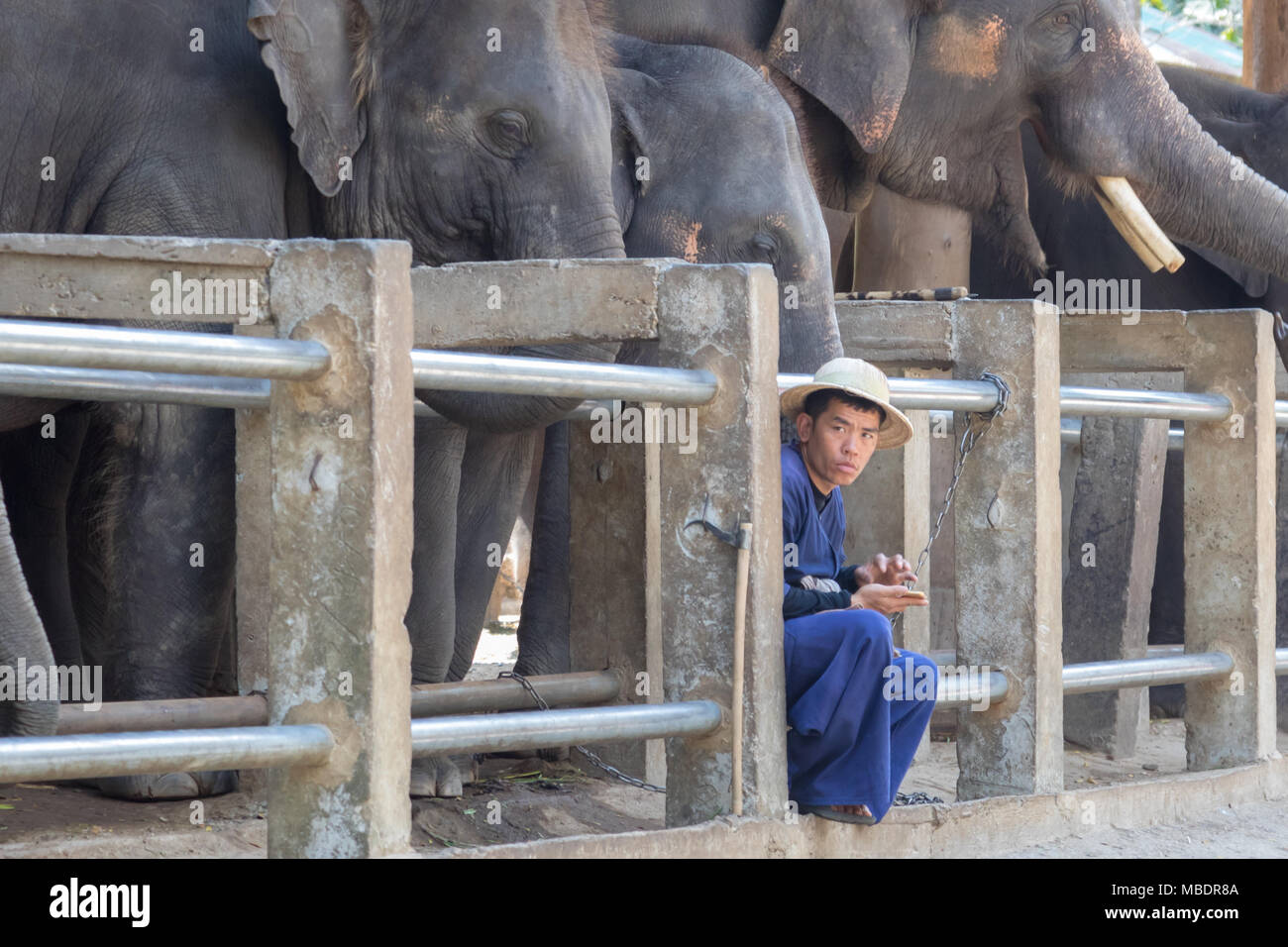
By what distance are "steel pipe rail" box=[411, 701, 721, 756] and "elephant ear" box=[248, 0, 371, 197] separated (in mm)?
1826

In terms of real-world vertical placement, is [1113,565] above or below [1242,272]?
below

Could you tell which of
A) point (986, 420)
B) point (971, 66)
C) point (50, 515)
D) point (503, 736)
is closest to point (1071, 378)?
point (971, 66)

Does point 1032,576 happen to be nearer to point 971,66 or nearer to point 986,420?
point 986,420

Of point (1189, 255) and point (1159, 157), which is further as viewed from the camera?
point (1189, 255)

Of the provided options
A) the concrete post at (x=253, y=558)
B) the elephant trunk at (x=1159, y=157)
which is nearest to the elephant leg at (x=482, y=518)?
the concrete post at (x=253, y=558)

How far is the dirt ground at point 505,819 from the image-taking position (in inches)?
139

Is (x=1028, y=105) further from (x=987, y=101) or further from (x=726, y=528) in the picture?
(x=726, y=528)

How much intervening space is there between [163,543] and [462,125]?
1.27m

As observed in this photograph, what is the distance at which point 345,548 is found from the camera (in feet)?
9.27

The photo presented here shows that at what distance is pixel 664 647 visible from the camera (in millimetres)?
3518

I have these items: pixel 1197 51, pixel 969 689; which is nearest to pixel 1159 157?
pixel 969 689

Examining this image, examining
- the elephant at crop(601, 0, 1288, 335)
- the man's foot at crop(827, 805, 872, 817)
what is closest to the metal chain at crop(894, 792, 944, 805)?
the man's foot at crop(827, 805, 872, 817)

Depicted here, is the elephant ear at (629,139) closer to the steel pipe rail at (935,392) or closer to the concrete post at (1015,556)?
the concrete post at (1015,556)
